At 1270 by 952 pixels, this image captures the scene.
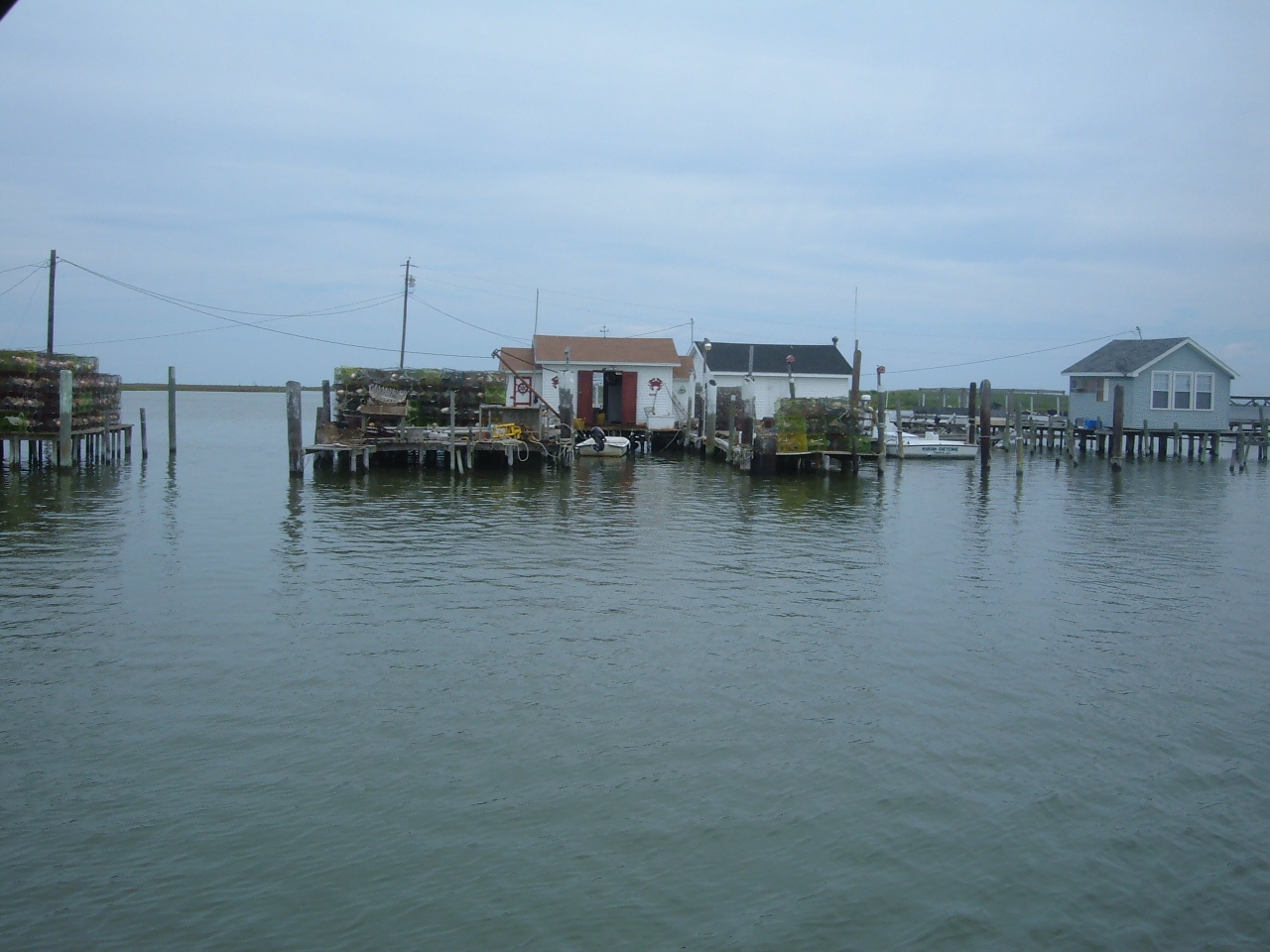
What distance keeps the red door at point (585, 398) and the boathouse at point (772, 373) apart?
594 centimetres

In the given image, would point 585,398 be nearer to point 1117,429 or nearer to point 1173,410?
point 1117,429

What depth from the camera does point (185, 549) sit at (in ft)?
64.3

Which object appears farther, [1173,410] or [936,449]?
[1173,410]

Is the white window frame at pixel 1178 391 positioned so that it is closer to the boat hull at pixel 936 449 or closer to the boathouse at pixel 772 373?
the boat hull at pixel 936 449

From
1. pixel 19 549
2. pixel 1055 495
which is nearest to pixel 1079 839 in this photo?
pixel 19 549

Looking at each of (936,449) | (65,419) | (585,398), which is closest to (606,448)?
(585,398)

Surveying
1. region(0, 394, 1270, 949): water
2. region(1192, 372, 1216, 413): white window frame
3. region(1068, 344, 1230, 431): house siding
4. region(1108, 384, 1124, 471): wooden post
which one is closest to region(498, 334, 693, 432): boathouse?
region(1108, 384, 1124, 471): wooden post

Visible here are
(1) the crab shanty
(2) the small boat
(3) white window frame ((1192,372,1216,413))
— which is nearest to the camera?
(2) the small boat

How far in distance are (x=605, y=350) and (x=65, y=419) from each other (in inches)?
923

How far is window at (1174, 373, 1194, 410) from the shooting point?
4906cm

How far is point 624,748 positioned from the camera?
9.81 metres

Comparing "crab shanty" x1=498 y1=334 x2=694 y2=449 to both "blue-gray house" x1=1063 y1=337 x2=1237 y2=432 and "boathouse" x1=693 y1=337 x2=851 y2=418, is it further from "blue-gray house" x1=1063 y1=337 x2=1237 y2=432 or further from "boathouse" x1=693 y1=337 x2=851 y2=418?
"blue-gray house" x1=1063 y1=337 x2=1237 y2=432

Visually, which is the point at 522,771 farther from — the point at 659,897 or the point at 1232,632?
the point at 1232,632

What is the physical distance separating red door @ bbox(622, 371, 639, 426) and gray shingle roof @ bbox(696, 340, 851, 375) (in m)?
4.72
